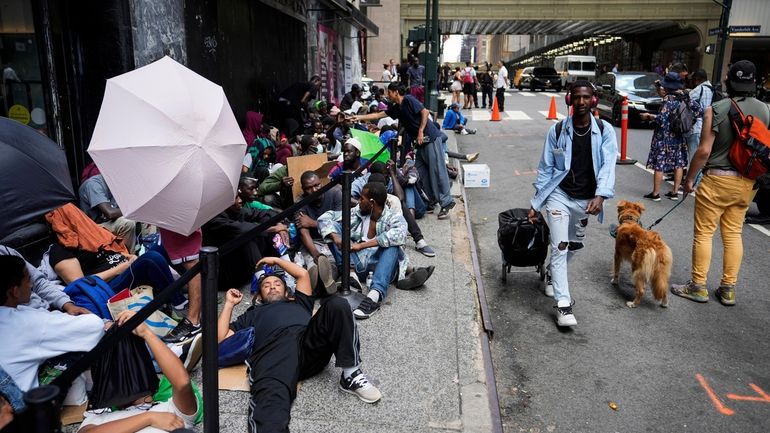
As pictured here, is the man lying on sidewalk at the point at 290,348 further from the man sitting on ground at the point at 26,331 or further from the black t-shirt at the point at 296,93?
the black t-shirt at the point at 296,93

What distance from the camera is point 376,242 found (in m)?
5.39

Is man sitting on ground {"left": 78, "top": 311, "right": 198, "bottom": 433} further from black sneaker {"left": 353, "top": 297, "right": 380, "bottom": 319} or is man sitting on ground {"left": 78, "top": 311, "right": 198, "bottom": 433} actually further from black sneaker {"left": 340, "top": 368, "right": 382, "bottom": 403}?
black sneaker {"left": 353, "top": 297, "right": 380, "bottom": 319}

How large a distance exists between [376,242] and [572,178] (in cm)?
178

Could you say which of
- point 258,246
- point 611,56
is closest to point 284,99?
point 258,246

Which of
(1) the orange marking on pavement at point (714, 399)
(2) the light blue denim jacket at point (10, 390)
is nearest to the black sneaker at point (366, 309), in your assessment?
(1) the orange marking on pavement at point (714, 399)

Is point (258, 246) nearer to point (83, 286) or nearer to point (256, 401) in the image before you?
point (83, 286)

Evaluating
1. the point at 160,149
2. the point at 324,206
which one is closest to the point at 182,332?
the point at 160,149

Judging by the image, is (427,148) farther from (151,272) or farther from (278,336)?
(278,336)

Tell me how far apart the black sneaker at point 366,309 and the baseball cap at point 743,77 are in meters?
3.66

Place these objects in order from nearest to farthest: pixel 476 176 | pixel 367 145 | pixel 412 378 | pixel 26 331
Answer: pixel 26 331, pixel 412 378, pixel 367 145, pixel 476 176

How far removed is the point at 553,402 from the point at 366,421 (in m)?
1.33

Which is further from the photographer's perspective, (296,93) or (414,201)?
(296,93)

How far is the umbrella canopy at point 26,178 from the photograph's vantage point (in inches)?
106

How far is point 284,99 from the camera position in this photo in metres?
11.7
